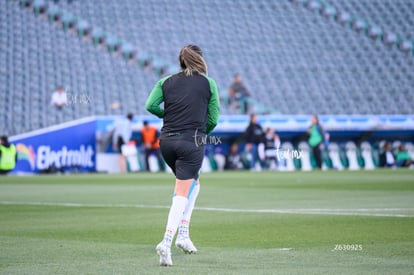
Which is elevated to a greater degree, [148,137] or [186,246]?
[148,137]

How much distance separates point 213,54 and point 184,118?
3367 centimetres

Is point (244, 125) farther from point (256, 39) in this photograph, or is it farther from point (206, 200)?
point (206, 200)

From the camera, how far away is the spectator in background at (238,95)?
121 feet

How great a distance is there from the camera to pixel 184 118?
26.8 ft

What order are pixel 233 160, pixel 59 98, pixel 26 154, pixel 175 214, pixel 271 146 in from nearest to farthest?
pixel 175 214
pixel 26 154
pixel 59 98
pixel 271 146
pixel 233 160

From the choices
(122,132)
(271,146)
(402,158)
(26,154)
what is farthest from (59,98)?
(402,158)

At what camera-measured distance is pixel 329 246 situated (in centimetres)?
888

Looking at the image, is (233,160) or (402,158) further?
(402,158)

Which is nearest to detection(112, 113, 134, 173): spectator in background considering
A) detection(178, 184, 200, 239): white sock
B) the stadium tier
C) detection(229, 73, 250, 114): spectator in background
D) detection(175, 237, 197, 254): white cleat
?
the stadium tier

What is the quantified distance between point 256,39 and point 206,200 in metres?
28.1

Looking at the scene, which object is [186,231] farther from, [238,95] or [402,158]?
[402,158]

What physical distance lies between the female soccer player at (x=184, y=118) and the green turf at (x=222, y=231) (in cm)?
65

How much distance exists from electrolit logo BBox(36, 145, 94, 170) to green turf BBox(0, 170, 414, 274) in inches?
435

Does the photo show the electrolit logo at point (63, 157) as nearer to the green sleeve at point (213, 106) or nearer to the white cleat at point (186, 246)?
the white cleat at point (186, 246)
